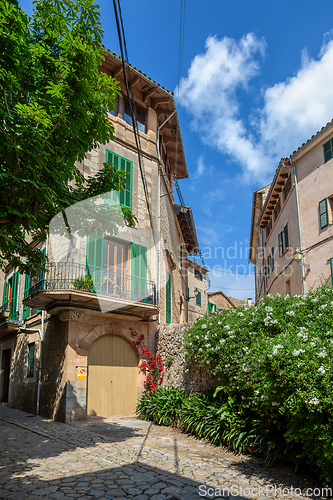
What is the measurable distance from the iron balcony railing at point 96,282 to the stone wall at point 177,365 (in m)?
1.20

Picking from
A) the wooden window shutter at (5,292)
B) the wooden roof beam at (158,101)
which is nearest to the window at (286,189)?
the wooden roof beam at (158,101)

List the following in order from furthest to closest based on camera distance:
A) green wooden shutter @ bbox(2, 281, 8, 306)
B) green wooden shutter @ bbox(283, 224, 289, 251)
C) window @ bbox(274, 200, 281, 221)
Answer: window @ bbox(274, 200, 281, 221), green wooden shutter @ bbox(2, 281, 8, 306), green wooden shutter @ bbox(283, 224, 289, 251)

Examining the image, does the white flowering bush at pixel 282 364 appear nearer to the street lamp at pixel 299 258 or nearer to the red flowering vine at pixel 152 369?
the red flowering vine at pixel 152 369

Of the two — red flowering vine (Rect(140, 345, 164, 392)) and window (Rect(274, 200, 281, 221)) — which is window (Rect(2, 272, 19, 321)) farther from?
window (Rect(274, 200, 281, 221))

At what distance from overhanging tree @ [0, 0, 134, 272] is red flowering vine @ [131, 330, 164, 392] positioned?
23.5ft

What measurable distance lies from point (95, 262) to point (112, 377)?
11.7ft

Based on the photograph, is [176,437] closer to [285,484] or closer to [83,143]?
[285,484]

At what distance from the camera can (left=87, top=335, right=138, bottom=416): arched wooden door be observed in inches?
463

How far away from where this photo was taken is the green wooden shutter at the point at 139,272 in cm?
1323

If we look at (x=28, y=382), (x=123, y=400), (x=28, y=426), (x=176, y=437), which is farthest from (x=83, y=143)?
(x=28, y=382)

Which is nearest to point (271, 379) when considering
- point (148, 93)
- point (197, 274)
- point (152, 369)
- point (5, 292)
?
point (152, 369)

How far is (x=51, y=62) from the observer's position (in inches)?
239

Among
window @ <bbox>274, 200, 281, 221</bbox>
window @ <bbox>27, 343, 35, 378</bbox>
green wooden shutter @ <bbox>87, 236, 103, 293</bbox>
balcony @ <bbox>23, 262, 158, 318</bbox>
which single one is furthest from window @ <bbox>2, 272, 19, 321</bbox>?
window @ <bbox>274, 200, 281, 221</bbox>

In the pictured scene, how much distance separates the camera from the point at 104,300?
37.9 ft
